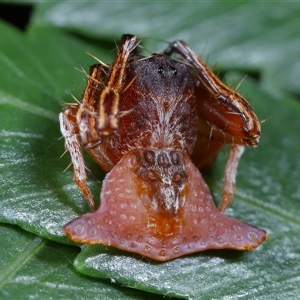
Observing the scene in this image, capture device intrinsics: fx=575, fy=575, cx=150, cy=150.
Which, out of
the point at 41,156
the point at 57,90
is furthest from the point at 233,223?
the point at 57,90

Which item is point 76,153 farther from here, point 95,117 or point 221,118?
point 221,118

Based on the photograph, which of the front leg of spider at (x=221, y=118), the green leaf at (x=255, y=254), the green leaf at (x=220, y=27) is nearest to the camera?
the green leaf at (x=255, y=254)

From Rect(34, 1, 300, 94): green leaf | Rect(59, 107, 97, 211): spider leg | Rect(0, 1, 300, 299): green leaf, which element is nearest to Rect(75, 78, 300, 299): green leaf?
Rect(0, 1, 300, 299): green leaf

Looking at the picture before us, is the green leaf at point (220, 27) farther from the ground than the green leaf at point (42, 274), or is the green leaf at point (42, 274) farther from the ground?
the green leaf at point (220, 27)

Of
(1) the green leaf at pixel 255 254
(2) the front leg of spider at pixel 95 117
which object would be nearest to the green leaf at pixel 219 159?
(1) the green leaf at pixel 255 254

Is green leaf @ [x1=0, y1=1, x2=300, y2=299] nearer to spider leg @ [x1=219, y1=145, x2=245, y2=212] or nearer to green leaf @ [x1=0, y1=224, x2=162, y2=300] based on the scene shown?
green leaf @ [x1=0, y1=224, x2=162, y2=300]

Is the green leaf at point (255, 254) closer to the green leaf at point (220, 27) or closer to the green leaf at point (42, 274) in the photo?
the green leaf at point (42, 274)

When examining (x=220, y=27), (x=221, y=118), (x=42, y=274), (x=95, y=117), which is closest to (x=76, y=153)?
(x=95, y=117)
